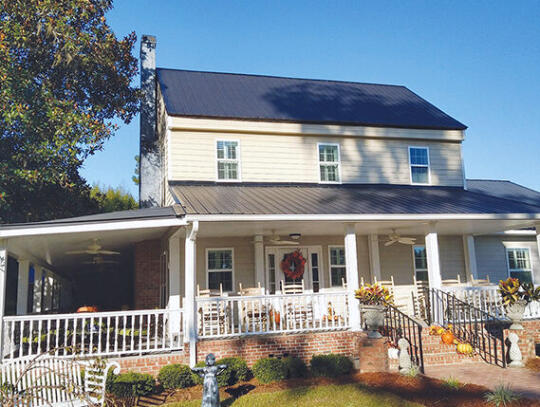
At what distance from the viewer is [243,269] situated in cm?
1413

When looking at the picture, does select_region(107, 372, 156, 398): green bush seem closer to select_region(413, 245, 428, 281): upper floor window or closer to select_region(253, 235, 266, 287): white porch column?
select_region(253, 235, 266, 287): white porch column

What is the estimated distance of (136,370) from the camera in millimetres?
9602

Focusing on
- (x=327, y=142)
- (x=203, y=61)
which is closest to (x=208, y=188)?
(x=327, y=142)

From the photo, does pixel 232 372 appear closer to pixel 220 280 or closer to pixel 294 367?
pixel 294 367

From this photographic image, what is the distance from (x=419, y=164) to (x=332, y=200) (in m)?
4.81

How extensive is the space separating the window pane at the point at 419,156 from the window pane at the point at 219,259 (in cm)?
709

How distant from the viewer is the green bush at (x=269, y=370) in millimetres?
9875

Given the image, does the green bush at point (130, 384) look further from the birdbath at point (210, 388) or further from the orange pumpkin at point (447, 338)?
the orange pumpkin at point (447, 338)

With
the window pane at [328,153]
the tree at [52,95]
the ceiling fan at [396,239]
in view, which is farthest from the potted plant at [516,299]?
the tree at [52,95]

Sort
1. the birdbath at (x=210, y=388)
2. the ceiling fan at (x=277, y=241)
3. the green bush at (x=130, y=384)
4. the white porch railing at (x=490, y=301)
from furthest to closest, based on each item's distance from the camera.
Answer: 1. the ceiling fan at (x=277, y=241)
2. the white porch railing at (x=490, y=301)
3. the green bush at (x=130, y=384)
4. the birdbath at (x=210, y=388)

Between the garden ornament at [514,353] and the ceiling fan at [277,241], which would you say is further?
the ceiling fan at [277,241]

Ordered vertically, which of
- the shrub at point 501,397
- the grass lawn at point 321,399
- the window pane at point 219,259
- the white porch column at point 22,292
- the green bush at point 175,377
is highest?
the window pane at point 219,259

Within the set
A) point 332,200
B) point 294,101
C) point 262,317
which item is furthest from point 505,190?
point 262,317

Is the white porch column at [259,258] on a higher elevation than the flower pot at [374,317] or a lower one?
higher
